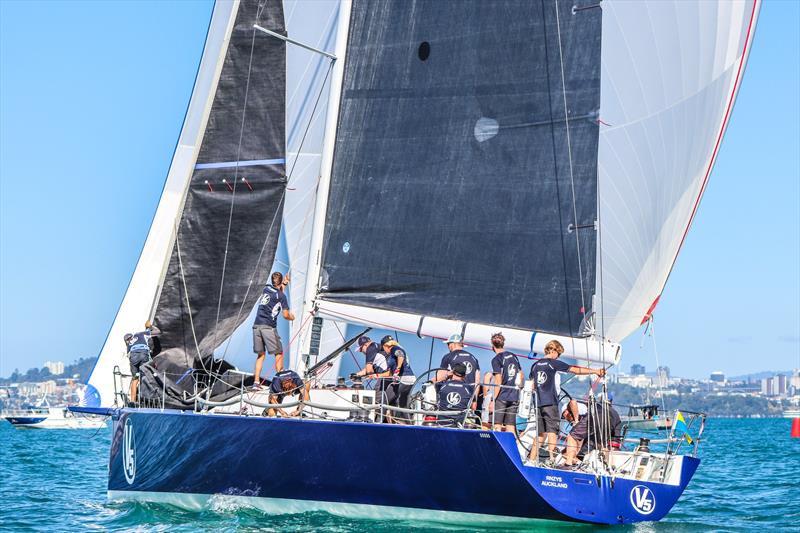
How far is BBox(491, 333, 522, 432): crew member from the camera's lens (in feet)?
42.1

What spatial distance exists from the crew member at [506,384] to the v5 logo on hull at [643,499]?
1522 millimetres

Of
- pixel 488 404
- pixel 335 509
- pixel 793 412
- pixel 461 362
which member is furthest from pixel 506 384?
pixel 793 412

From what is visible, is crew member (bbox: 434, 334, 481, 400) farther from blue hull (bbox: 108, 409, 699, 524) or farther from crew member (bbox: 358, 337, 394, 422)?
blue hull (bbox: 108, 409, 699, 524)

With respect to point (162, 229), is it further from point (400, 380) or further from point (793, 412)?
point (793, 412)

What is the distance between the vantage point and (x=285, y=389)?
1355 centimetres

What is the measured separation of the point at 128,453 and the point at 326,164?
4508 mm

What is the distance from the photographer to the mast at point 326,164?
15.0m

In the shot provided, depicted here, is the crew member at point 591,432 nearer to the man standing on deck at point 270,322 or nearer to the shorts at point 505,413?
the shorts at point 505,413

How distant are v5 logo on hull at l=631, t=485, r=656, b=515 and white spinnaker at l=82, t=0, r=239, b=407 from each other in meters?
6.88

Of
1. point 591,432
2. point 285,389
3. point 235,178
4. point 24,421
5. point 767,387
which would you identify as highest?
point 767,387

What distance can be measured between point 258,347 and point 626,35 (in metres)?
6.27

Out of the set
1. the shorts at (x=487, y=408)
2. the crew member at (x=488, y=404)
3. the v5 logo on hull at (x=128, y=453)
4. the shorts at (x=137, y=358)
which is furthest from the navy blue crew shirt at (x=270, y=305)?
the shorts at (x=487, y=408)

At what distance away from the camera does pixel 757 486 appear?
21.2 m

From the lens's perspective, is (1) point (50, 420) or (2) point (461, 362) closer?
(2) point (461, 362)
